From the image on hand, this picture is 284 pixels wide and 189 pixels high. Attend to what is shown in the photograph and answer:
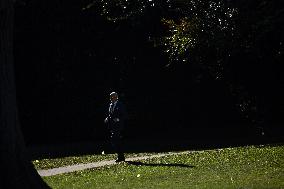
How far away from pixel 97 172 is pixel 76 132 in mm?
11094

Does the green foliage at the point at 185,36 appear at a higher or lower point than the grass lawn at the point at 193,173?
higher

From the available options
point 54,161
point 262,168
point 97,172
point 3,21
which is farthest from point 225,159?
point 3,21

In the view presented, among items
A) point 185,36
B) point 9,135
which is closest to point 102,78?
point 185,36

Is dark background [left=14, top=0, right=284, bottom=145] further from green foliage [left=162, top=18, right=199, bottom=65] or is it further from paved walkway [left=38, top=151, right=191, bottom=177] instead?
paved walkway [left=38, top=151, right=191, bottom=177]

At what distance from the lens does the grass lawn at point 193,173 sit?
37.3 ft

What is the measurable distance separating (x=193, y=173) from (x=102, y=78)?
499 inches

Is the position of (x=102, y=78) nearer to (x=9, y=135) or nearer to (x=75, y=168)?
(x=75, y=168)

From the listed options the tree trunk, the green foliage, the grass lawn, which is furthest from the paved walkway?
the tree trunk

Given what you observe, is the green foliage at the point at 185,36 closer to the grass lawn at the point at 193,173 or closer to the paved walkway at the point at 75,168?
the grass lawn at the point at 193,173

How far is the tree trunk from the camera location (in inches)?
359

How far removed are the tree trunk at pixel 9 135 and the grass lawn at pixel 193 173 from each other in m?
2.57

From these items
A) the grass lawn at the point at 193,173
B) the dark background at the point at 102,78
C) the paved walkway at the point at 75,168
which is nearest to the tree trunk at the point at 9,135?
the grass lawn at the point at 193,173

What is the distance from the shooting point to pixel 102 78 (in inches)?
983

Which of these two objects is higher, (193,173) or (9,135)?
(9,135)
